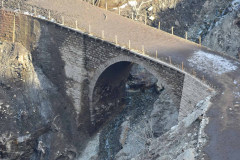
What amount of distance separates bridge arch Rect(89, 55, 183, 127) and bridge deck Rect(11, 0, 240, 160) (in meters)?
1.15

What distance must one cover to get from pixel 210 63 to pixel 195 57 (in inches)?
57.8

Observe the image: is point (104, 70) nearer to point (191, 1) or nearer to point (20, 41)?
point (20, 41)

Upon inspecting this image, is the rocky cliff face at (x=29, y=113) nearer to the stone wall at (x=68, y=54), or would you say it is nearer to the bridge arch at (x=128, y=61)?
the stone wall at (x=68, y=54)

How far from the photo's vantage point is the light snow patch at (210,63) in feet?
108

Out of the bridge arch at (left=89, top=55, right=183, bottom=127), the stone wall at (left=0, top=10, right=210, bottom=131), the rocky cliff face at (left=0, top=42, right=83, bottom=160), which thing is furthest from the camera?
the rocky cliff face at (left=0, top=42, right=83, bottom=160)

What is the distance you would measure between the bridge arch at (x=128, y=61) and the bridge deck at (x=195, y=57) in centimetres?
115

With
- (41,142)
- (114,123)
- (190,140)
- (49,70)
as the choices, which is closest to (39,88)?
(49,70)

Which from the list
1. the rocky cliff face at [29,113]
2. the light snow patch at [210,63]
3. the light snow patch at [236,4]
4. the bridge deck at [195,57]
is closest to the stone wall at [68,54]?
the rocky cliff face at [29,113]

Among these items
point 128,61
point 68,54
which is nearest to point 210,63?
point 128,61

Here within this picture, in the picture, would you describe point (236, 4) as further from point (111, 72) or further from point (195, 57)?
point (111, 72)

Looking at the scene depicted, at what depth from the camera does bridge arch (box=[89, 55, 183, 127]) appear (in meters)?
33.8

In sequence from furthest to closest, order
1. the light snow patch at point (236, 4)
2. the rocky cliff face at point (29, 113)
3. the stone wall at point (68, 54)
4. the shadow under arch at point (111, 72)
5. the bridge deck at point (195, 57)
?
the light snow patch at point (236, 4) < the rocky cliff face at point (29, 113) < the stone wall at point (68, 54) < the shadow under arch at point (111, 72) < the bridge deck at point (195, 57)

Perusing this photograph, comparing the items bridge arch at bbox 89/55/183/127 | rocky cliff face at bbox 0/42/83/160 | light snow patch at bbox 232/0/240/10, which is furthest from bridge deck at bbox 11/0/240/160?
light snow patch at bbox 232/0/240/10

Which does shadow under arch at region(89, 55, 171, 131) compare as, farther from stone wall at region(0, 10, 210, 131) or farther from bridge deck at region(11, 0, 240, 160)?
bridge deck at region(11, 0, 240, 160)
